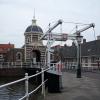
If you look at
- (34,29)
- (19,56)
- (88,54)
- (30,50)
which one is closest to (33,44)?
(30,50)

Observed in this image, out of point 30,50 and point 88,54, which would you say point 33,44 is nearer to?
point 30,50

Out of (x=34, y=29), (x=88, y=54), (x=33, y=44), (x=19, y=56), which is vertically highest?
(x=34, y=29)

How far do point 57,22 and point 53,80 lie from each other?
25.4 meters

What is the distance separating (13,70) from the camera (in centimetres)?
6284

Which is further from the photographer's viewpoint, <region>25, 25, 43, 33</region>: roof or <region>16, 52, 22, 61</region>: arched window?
<region>25, 25, 43, 33</region>: roof

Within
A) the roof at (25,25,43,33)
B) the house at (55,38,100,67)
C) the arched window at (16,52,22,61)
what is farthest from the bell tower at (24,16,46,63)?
the house at (55,38,100,67)

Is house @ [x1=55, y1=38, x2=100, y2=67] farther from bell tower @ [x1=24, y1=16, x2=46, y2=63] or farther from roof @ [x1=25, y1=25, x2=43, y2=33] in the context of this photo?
roof @ [x1=25, y1=25, x2=43, y2=33]

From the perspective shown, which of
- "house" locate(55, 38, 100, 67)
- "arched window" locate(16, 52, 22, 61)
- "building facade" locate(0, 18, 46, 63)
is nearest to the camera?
"house" locate(55, 38, 100, 67)

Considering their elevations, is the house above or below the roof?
below

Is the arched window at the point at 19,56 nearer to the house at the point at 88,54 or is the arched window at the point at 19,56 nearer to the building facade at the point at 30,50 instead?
the building facade at the point at 30,50

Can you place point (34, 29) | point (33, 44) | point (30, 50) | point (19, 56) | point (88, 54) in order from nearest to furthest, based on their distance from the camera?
point (88, 54)
point (30, 50)
point (19, 56)
point (33, 44)
point (34, 29)

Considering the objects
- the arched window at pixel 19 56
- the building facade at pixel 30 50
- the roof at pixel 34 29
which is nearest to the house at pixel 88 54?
the building facade at pixel 30 50

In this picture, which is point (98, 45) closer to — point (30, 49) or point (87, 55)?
point (87, 55)

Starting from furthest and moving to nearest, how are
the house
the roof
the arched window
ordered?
the roof, the arched window, the house
